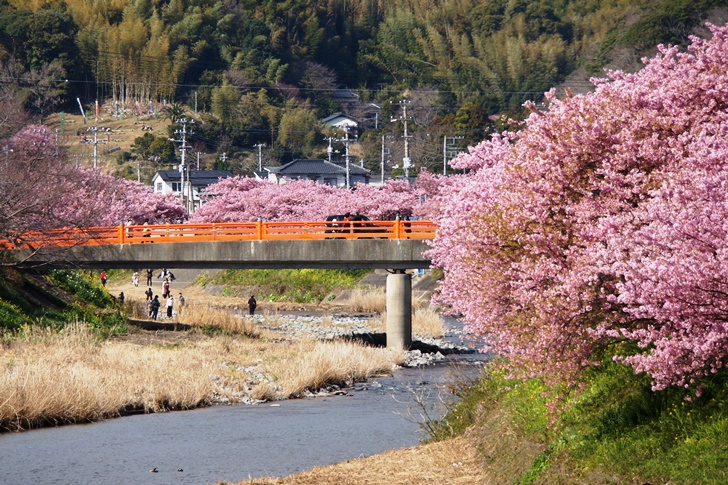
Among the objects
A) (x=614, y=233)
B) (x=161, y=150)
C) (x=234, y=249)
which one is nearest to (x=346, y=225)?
(x=234, y=249)

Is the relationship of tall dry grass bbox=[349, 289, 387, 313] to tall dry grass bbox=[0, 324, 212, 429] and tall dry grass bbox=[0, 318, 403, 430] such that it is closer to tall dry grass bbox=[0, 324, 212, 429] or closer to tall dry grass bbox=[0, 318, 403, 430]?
tall dry grass bbox=[0, 318, 403, 430]

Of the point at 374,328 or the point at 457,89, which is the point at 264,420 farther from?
the point at 457,89

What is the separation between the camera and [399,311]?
45719 millimetres

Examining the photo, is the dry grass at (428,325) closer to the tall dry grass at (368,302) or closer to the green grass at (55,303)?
the tall dry grass at (368,302)

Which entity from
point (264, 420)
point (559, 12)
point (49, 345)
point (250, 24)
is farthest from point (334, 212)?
point (559, 12)

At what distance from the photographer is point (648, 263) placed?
12.2 metres

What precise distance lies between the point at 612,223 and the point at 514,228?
193 centimetres

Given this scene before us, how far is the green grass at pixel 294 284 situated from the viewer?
76.8m

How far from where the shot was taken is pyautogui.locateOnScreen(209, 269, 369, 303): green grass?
252 ft

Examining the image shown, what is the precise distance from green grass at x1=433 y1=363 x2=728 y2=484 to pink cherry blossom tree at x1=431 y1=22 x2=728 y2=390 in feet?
1.71

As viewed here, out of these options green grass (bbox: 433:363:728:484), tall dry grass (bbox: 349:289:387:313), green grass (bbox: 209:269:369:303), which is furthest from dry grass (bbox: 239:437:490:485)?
green grass (bbox: 209:269:369:303)

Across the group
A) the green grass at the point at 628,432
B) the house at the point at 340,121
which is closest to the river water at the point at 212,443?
the green grass at the point at 628,432

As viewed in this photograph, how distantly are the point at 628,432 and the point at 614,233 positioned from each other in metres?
2.71

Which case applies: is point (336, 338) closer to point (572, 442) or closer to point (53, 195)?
point (53, 195)
